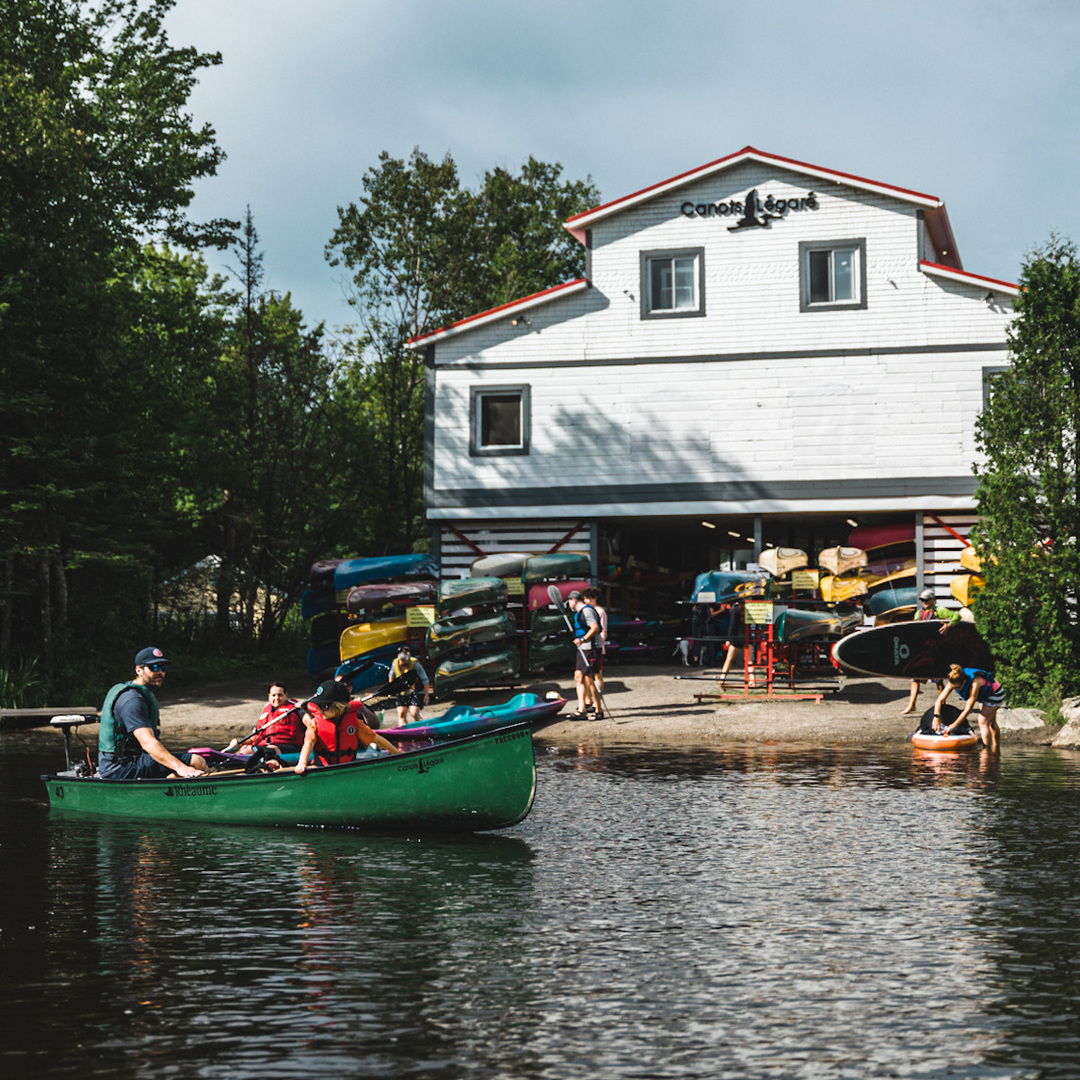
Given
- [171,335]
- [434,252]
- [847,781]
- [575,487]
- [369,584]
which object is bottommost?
[847,781]

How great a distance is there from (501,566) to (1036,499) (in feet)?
36.6

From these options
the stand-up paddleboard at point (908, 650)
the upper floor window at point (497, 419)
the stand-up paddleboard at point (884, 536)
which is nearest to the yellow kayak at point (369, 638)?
the upper floor window at point (497, 419)

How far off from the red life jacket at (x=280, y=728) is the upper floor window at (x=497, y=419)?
16.3 metres

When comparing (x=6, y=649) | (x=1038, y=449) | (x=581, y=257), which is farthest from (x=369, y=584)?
(x=581, y=257)

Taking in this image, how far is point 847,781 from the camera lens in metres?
16.0

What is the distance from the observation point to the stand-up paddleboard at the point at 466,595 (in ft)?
86.2

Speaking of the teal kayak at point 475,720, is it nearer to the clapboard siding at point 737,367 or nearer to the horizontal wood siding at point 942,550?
the clapboard siding at point 737,367

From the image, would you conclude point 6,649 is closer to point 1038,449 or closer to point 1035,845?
point 1038,449

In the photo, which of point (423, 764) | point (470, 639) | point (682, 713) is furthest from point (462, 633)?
point (423, 764)

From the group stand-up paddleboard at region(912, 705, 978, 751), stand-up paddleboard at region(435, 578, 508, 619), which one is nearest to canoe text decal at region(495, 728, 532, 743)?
stand-up paddleboard at region(912, 705, 978, 751)

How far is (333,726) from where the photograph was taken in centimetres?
1350

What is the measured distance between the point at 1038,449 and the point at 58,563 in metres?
19.2

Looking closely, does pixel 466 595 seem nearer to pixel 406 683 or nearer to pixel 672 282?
pixel 406 683

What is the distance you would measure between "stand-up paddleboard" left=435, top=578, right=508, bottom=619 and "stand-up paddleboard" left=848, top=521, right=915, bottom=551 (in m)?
8.33
